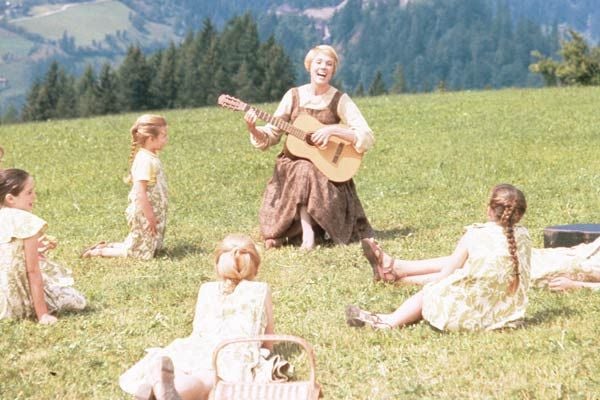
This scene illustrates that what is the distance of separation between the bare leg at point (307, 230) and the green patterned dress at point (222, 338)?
5046 mm

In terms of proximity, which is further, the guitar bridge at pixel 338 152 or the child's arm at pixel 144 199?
the guitar bridge at pixel 338 152

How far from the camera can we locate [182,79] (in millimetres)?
125562

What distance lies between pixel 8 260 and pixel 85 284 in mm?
2075

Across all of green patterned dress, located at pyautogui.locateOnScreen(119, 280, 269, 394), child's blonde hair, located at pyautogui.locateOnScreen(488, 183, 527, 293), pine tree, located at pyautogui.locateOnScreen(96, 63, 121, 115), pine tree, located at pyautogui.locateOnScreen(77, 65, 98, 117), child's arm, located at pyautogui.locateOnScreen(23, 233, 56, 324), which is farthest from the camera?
pine tree, located at pyautogui.locateOnScreen(77, 65, 98, 117)

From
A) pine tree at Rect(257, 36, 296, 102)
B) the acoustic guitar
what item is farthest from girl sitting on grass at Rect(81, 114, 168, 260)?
pine tree at Rect(257, 36, 296, 102)

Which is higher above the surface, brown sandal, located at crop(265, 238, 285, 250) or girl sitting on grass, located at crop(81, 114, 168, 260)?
girl sitting on grass, located at crop(81, 114, 168, 260)

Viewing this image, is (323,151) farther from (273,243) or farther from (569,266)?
(569,266)

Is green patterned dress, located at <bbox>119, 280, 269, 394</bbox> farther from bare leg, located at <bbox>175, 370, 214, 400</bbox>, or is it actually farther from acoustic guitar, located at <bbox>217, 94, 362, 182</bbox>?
acoustic guitar, located at <bbox>217, 94, 362, 182</bbox>

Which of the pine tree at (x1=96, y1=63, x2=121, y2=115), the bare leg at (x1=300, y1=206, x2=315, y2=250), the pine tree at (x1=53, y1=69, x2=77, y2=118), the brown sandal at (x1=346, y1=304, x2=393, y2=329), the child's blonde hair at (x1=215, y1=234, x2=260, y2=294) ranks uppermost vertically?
the child's blonde hair at (x1=215, y1=234, x2=260, y2=294)

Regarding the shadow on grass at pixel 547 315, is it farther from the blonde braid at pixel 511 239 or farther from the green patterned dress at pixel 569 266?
the green patterned dress at pixel 569 266

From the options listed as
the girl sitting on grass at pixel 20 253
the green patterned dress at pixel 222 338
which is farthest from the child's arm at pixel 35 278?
the green patterned dress at pixel 222 338

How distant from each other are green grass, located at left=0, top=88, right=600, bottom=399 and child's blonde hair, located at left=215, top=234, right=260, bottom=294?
84 cm

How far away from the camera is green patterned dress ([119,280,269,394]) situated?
715 cm

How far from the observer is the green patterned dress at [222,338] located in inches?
281
